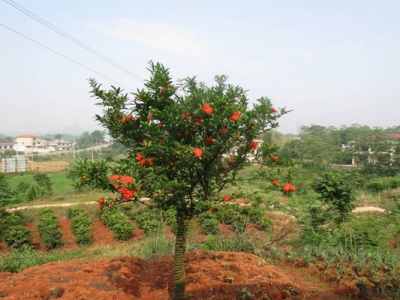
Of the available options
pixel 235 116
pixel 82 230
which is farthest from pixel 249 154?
pixel 82 230

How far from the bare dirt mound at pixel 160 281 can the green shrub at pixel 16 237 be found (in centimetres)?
457

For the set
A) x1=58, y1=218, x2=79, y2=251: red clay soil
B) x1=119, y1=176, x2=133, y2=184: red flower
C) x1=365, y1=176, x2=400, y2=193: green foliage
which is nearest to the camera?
x1=119, y1=176, x2=133, y2=184: red flower

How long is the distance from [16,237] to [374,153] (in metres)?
27.6

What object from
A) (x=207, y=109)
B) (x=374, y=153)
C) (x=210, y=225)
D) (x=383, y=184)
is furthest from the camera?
(x=374, y=153)

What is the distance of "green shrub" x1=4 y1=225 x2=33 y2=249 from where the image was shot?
8.13m

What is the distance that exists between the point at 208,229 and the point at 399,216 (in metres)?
5.32

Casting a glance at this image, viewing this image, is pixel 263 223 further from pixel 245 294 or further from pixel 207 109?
pixel 207 109

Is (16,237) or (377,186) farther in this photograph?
(377,186)

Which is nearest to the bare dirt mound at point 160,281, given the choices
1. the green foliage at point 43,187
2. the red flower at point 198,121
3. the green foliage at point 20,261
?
the green foliage at point 20,261

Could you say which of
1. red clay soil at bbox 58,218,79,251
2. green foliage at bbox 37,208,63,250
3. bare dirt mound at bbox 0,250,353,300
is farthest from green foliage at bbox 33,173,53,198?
bare dirt mound at bbox 0,250,353,300

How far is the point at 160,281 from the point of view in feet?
13.2

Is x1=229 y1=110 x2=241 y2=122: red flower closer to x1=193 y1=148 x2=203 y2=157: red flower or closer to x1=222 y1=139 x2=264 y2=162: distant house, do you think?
x1=193 y1=148 x2=203 y2=157: red flower

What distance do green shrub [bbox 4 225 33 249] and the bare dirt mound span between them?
4.57 meters

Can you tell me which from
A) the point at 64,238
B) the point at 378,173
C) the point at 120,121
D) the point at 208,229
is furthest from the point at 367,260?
the point at 378,173
